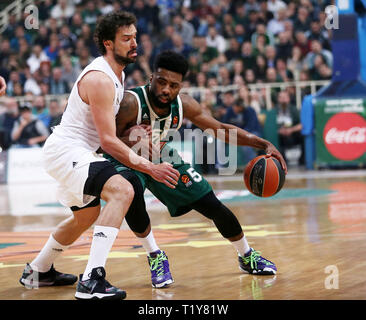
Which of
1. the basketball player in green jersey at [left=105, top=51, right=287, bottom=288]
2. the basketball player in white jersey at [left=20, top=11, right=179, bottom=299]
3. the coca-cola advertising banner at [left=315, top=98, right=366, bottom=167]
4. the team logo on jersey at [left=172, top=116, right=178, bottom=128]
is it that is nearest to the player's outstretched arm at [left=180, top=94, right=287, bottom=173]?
the basketball player in green jersey at [left=105, top=51, right=287, bottom=288]

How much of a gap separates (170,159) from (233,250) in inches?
52.6

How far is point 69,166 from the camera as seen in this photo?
4441 mm

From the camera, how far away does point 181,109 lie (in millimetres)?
4973

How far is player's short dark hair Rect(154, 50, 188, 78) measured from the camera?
4691 mm

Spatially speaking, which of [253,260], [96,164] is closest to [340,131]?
[253,260]

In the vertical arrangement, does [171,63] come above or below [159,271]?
above

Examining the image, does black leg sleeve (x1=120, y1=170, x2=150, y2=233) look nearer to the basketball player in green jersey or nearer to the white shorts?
the basketball player in green jersey

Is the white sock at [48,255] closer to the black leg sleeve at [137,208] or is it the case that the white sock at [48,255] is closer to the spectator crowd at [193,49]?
the black leg sleeve at [137,208]

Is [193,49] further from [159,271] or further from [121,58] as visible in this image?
[159,271]

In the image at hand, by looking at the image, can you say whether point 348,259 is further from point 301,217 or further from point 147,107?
point 301,217

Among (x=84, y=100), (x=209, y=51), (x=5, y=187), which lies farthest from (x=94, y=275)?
(x=209, y=51)

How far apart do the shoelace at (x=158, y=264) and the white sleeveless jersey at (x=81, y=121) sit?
0.84 m

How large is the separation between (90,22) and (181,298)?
15628 mm

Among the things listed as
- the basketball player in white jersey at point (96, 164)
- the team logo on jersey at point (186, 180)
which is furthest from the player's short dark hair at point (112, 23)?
the team logo on jersey at point (186, 180)
